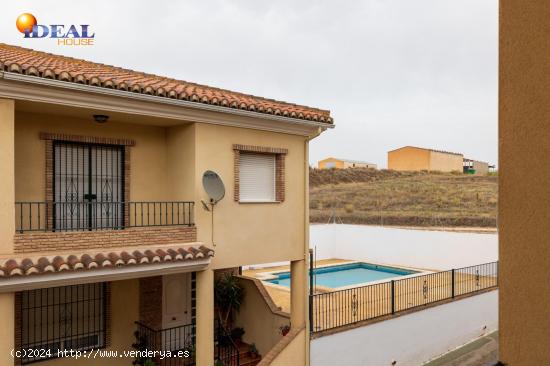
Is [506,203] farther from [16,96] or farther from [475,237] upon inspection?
[475,237]

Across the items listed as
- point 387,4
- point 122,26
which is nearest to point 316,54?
point 387,4

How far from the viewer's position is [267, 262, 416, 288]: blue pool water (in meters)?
22.1

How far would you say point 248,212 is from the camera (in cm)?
1114

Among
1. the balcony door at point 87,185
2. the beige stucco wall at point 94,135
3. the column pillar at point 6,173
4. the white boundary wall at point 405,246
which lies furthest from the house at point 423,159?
the column pillar at point 6,173

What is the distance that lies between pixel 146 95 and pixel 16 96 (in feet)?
8.08

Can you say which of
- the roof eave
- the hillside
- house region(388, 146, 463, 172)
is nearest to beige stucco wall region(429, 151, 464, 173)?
house region(388, 146, 463, 172)

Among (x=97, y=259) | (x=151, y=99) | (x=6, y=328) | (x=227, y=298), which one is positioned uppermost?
(x=151, y=99)

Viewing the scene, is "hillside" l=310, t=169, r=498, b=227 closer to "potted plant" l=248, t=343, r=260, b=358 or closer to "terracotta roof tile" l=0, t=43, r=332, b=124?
"potted plant" l=248, t=343, r=260, b=358

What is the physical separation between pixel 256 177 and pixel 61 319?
20.2 ft

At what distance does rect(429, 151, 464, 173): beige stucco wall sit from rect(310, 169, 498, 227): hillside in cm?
816

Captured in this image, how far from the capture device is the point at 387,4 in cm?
3175

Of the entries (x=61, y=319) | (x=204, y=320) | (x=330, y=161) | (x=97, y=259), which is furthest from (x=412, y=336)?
(x=330, y=161)

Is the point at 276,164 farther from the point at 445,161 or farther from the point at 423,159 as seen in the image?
the point at 445,161

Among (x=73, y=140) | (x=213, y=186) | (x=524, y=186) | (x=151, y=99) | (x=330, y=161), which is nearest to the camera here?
(x=524, y=186)
